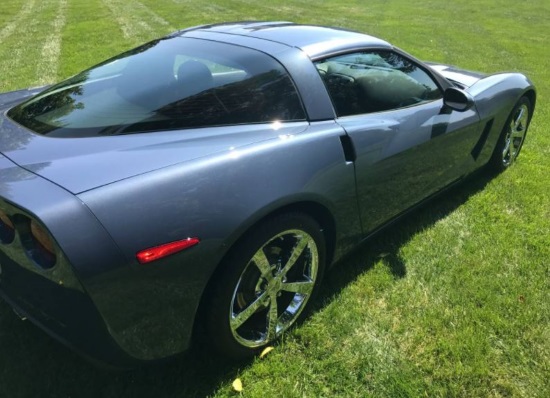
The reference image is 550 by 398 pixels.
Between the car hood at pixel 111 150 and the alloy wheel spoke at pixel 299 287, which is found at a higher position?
the car hood at pixel 111 150

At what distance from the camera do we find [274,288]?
2279 millimetres

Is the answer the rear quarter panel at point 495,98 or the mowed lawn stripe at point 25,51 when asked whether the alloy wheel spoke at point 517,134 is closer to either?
the rear quarter panel at point 495,98

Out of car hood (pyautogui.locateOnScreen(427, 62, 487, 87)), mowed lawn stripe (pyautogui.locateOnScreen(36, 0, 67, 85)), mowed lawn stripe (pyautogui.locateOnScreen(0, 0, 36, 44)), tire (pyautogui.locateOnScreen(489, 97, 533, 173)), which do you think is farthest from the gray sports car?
mowed lawn stripe (pyautogui.locateOnScreen(0, 0, 36, 44))

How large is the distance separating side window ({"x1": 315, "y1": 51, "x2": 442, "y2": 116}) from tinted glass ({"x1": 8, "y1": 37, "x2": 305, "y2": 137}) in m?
0.33

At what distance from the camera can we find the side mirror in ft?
10.1

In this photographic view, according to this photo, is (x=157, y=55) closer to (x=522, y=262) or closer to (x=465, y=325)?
(x=465, y=325)

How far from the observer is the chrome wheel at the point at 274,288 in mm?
2135

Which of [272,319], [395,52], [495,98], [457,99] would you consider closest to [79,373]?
[272,319]

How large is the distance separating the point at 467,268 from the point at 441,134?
2.82 ft

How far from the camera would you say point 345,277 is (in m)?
2.92

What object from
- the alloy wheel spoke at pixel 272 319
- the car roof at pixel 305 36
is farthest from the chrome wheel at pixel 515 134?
the alloy wheel spoke at pixel 272 319

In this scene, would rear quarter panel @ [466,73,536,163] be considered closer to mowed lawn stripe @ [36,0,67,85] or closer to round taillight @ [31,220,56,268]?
round taillight @ [31,220,56,268]

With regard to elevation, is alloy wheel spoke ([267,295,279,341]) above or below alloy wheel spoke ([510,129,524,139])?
above

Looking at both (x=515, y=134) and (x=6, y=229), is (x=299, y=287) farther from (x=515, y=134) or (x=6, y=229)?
(x=515, y=134)
